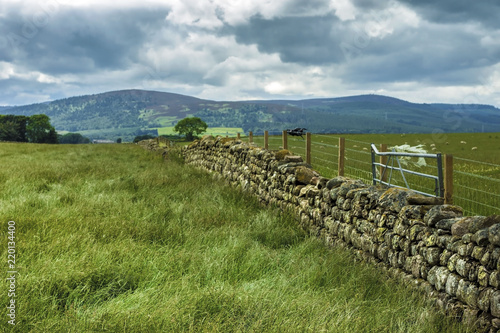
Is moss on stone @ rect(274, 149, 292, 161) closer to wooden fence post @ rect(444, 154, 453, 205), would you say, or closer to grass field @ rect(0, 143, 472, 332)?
grass field @ rect(0, 143, 472, 332)

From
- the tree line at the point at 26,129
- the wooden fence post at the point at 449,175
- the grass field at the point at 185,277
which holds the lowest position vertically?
the grass field at the point at 185,277

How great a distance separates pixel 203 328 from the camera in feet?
10.5

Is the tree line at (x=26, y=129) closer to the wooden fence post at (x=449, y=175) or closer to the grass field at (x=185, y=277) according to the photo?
the grass field at (x=185, y=277)

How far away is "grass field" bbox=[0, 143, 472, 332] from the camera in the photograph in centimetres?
339

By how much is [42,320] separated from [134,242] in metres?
2.37

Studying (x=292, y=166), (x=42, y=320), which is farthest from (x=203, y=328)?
(x=292, y=166)

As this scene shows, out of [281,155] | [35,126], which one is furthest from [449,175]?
[35,126]

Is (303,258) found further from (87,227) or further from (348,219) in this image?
(87,227)

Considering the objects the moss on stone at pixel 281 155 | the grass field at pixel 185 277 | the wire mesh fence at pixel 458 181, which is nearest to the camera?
the grass field at pixel 185 277

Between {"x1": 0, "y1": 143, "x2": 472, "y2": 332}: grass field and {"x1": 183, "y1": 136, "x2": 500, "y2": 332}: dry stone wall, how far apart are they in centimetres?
25

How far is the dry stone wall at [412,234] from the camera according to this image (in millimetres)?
3627

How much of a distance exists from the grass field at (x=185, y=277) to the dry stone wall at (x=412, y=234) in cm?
25

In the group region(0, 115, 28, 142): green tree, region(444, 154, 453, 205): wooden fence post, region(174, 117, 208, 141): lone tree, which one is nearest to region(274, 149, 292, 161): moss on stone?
region(444, 154, 453, 205): wooden fence post

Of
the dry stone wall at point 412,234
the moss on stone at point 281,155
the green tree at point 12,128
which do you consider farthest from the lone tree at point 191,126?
the dry stone wall at point 412,234
